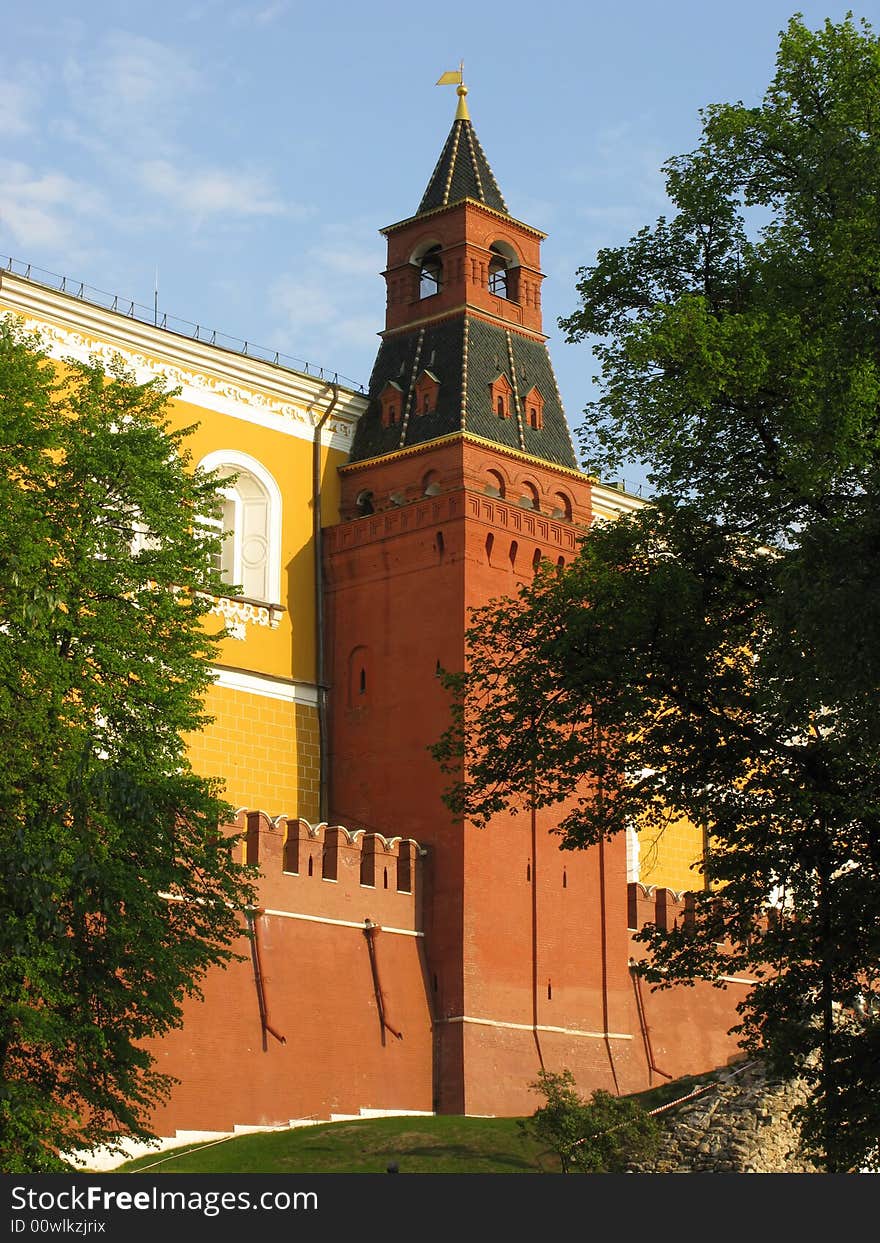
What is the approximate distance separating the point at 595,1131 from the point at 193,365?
18218mm

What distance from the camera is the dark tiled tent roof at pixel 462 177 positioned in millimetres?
44750

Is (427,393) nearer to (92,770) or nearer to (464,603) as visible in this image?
(464,603)

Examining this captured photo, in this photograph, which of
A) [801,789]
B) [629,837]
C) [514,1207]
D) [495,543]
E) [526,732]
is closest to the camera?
[514,1207]

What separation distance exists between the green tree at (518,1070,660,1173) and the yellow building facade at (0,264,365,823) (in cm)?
1115

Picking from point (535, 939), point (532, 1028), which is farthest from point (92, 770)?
point (535, 939)

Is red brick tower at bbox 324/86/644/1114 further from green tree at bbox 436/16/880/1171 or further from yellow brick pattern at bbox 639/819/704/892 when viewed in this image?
green tree at bbox 436/16/880/1171

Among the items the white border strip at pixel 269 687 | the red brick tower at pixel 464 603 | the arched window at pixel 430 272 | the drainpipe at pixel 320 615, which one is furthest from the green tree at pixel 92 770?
the arched window at pixel 430 272

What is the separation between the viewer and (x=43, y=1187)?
19828 mm

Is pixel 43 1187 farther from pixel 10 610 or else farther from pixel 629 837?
pixel 629 837

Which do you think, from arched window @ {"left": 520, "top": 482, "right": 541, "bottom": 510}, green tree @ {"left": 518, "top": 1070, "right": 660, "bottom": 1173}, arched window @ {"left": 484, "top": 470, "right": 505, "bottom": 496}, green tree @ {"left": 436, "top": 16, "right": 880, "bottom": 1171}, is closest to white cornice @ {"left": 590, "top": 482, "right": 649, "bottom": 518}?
arched window @ {"left": 520, "top": 482, "right": 541, "bottom": 510}

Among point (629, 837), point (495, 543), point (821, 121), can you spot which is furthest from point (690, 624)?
point (629, 837)

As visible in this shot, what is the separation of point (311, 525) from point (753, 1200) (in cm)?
2833

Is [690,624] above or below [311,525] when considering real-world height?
below

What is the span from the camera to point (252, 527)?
43156 millimetres
